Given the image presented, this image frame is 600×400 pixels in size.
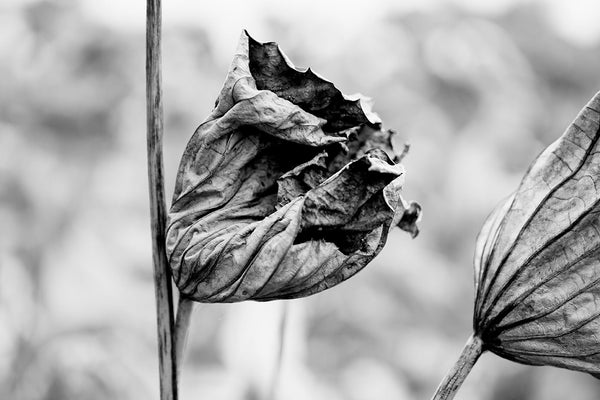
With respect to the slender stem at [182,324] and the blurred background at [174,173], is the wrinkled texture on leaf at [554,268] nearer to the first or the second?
the slender stem at [182,324]

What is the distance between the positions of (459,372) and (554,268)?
11 cm

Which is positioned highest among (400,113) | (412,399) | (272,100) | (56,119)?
(400,113)

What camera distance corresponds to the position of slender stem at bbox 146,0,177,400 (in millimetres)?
562

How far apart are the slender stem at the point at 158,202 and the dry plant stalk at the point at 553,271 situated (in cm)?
21

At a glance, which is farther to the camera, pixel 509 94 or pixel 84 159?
pixel 509 94

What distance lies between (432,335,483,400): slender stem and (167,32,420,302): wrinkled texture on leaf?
104 millimetres

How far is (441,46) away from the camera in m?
3.12

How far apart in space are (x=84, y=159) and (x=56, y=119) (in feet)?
0.68

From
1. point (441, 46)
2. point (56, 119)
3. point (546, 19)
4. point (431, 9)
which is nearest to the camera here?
point (56, 119)

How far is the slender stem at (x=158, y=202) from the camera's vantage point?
56cm

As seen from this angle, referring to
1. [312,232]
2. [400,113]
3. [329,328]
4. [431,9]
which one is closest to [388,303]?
[329,328]

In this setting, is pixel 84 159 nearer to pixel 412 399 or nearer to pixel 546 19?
pixel 412 399

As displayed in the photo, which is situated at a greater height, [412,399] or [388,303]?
[388,303]

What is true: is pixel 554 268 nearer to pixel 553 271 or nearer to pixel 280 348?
pixel 553 271
